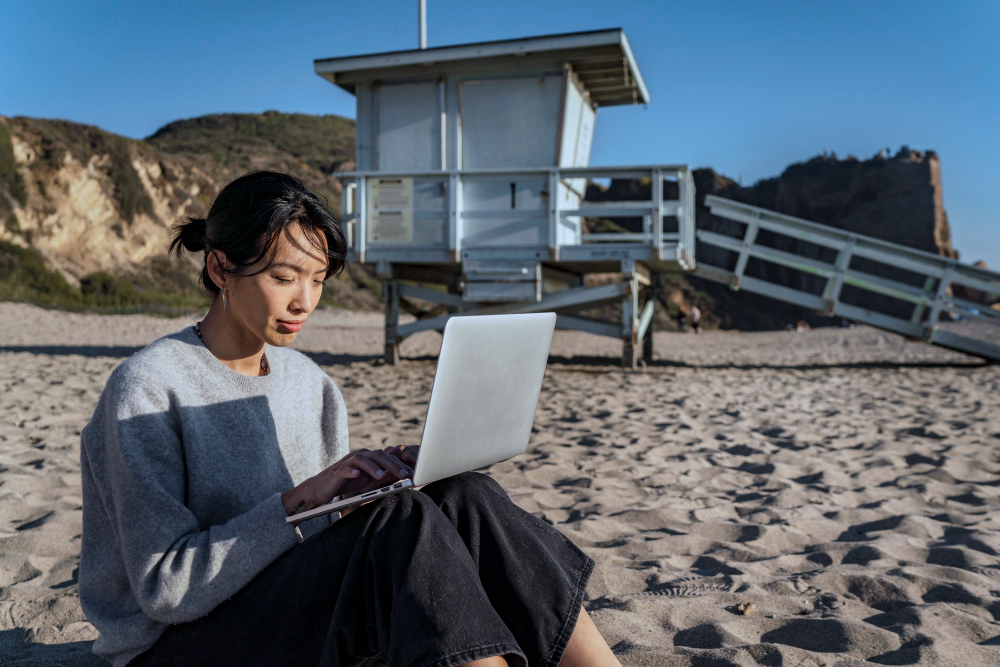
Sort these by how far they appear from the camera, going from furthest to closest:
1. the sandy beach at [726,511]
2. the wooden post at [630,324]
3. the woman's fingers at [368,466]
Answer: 1. the wooden post at [630,324]
2. the sandy beach at [726,511]
3. the woman's fingers at [368,466]

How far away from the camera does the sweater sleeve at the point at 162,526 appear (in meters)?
1.24

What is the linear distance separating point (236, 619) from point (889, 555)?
2.29m

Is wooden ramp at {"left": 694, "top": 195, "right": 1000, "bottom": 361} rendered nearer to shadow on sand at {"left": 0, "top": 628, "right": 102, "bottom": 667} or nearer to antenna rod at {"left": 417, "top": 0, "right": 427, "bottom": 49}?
antenna rod at {"left": 417, "top": 0, "right": 427, "bottom": 49}

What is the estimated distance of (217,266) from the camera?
150cm

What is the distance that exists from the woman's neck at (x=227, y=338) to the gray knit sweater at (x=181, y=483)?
0.13 feet

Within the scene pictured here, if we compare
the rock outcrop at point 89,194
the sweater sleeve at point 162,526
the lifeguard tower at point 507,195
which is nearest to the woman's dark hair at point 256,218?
the sweater sleeve at point 162,526

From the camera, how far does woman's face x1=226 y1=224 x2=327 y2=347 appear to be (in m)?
1.48

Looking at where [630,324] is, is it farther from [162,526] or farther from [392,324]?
[162,526]

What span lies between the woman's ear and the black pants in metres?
0.56

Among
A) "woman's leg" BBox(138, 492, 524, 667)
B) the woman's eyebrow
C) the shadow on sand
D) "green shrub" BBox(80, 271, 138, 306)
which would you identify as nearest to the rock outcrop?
"green shrub" BBox(80, 271, 138, 306)

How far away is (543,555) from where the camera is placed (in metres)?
1.42

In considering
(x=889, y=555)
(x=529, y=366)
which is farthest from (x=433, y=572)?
(x=889, y=555)

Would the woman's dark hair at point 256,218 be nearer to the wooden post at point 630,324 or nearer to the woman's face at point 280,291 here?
the woman's face at point 280,291

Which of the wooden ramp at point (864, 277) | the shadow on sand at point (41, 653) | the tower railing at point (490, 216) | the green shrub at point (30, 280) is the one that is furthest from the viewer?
the green shrub at point (30, 280)
